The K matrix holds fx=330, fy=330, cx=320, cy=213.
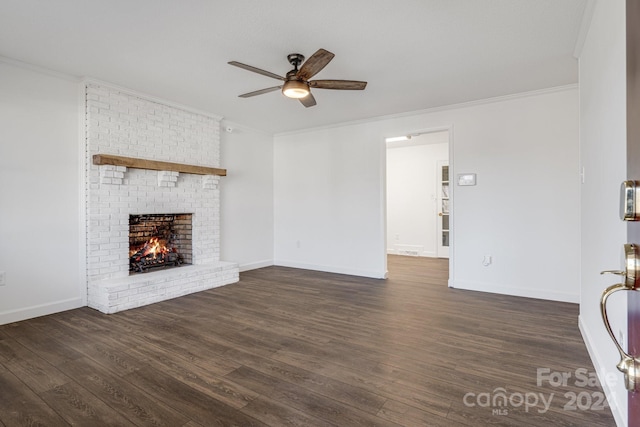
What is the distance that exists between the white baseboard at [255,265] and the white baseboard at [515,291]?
3328 millimetres

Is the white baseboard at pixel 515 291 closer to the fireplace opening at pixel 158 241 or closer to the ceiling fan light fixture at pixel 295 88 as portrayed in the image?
Result: the ceiling fan light fixture at pixel 295 88

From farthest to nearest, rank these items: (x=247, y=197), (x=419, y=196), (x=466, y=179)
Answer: (x=419, y=196), (x=247, y=197), (x=466, y=179)

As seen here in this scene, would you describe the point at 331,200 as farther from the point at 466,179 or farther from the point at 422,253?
the point at 422,253

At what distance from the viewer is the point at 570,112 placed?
3.91m

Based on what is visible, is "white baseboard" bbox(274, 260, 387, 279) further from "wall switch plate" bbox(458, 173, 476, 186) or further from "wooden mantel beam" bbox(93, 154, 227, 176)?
"wooden mantel beam" bbox(93, 154, 227, 176)

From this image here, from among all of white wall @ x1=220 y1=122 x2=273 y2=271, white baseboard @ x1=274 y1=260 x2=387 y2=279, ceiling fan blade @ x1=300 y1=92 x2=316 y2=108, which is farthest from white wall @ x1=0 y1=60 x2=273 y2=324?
white baseboard @ x1=274 y1=260 x2=387 y2=279

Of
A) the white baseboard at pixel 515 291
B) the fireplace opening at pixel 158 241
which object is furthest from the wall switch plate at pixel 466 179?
the fireplace opening at pixel 158 241

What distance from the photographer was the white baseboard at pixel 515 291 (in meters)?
3.96

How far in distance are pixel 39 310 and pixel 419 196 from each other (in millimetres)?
7151

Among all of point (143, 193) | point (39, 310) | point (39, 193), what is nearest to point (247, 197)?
point (143, 193)

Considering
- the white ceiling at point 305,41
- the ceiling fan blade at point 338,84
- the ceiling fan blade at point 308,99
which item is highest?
the white ceiling at point 305,41

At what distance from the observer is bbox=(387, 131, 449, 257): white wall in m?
7.72

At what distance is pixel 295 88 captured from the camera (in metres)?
3.02

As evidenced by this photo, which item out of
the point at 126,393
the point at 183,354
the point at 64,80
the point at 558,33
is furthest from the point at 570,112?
the point at 64,80
